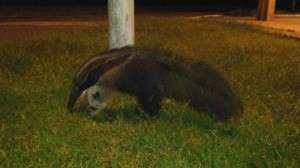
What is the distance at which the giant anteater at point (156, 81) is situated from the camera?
5.13 metres

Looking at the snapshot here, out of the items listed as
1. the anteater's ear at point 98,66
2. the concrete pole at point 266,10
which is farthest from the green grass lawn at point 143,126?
the concrete pole at point 266,10

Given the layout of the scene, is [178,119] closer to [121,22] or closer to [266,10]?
[121,22]

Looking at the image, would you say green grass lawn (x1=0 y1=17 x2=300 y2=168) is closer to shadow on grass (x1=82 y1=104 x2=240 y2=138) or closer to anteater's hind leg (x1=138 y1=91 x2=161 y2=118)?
shadow on grass (x1=82 y1=104 x2=240 y2=138)

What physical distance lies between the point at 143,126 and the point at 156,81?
1.42 ft

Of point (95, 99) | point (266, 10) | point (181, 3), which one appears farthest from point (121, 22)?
point (181, 3)

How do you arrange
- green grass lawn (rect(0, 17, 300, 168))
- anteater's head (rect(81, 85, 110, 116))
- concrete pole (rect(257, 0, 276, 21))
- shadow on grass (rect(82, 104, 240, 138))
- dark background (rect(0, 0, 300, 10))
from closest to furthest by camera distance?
green grass lawn (rect(0, 17, 300, 168)), shadow on grass (rect(82, 104, 240, 138)), anteater's head (rect(81, 85, 110, 116)), concrete pole (rect(257, 0, 276, 21)), dark background (rect(0, 0, 300, 10))

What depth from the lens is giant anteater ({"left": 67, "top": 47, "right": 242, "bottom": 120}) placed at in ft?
16.8

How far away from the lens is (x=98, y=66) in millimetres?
5180

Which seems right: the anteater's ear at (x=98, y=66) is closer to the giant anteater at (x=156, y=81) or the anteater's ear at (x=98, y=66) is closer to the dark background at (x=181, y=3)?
the giant anteater at (x=156, y=81)

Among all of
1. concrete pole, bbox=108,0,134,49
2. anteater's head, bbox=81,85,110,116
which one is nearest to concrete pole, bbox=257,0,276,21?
concrete pole, bbox=108,0,134,49

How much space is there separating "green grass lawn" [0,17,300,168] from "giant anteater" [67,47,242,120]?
0.62 feet

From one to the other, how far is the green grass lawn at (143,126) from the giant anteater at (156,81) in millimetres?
189

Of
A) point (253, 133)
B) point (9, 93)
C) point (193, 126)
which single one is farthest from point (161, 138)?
point (9, 93)

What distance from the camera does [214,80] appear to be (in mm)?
5219
